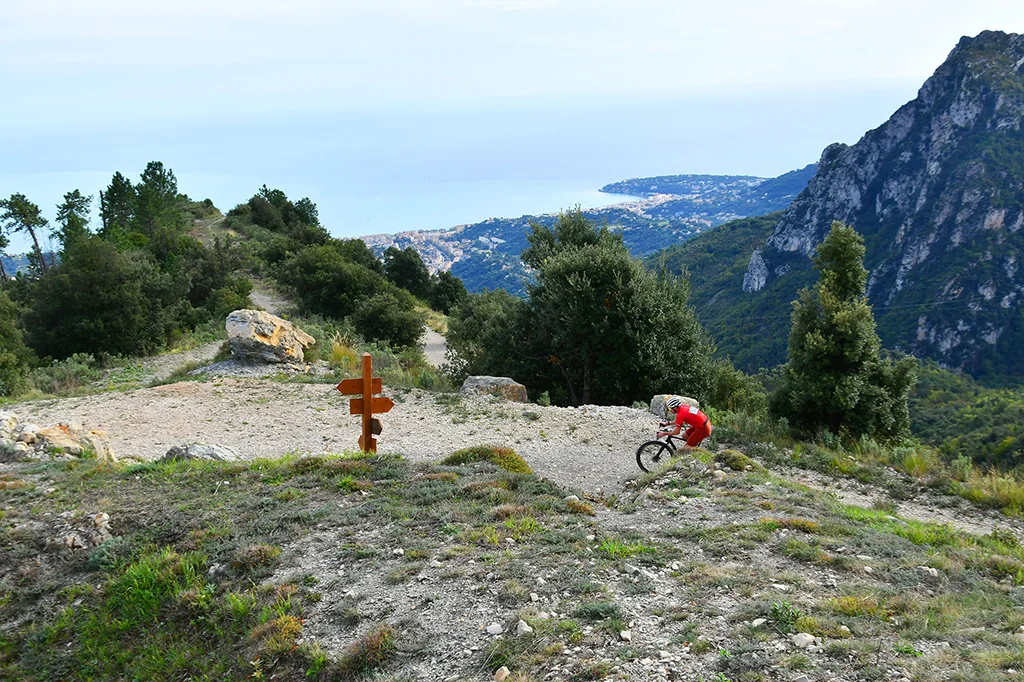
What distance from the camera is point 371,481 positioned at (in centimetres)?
805

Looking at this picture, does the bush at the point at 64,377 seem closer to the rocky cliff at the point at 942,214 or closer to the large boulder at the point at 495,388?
the large boulder at the point at 495,388

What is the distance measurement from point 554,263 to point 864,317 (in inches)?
297

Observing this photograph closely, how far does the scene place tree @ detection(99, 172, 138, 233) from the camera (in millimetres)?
52406

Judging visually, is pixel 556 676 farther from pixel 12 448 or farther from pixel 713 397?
pixel 713 397

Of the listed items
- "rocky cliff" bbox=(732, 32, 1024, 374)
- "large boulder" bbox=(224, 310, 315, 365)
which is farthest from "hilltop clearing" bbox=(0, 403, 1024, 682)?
"rocky cliff" bbox=(732, 32, 1024, 374)

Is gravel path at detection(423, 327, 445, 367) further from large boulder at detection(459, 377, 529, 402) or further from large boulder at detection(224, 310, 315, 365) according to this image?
large boulder at detection(459, 377, 529, 402)

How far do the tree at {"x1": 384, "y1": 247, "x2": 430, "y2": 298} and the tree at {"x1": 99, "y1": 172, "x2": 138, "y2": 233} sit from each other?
20.8 metres

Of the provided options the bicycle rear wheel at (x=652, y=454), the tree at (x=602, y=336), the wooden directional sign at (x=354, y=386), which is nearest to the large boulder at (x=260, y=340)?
the tree at (x=602, y=336)

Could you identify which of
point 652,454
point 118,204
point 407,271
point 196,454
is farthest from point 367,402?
point 118,204

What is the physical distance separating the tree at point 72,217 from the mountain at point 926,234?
2315 inches

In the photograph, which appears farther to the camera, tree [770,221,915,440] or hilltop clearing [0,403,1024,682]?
tree [770,221,915,440]

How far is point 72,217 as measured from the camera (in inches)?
1762

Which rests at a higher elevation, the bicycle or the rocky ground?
the rocky ground

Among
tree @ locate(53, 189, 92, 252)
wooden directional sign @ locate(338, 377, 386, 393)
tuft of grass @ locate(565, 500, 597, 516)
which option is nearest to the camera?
tuft of grass @ locate(565, 500, 597, 516)
